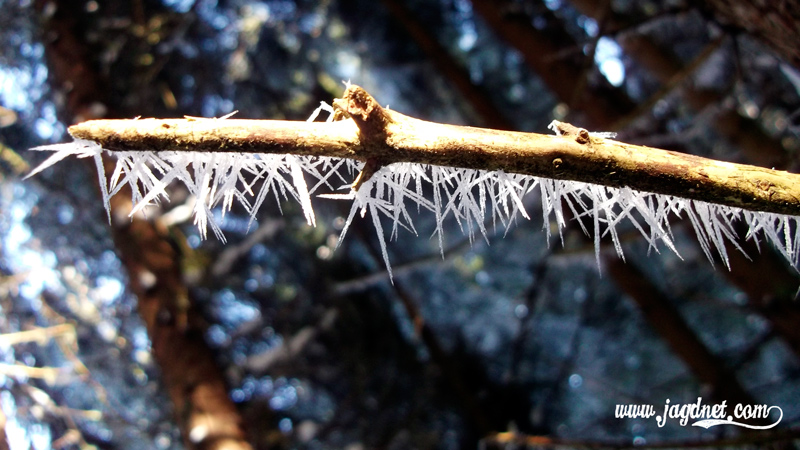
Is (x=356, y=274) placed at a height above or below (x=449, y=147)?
above

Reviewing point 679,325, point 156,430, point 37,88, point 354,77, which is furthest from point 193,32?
point 679,325

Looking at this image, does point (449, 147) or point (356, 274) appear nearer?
point (449, 147)

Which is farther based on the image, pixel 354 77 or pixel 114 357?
pixel 354 77

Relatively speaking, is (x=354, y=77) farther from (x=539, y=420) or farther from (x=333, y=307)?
(x=539, y=420)

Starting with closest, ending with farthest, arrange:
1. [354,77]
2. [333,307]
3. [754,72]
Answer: [754,72], [333,307], [354,77]

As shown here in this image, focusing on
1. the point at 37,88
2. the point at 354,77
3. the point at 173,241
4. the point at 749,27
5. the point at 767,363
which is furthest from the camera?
the point at 354,77

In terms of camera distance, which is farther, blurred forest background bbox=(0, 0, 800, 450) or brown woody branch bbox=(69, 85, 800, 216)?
blurred forest background bbox=(0, 0, 800, 450)
